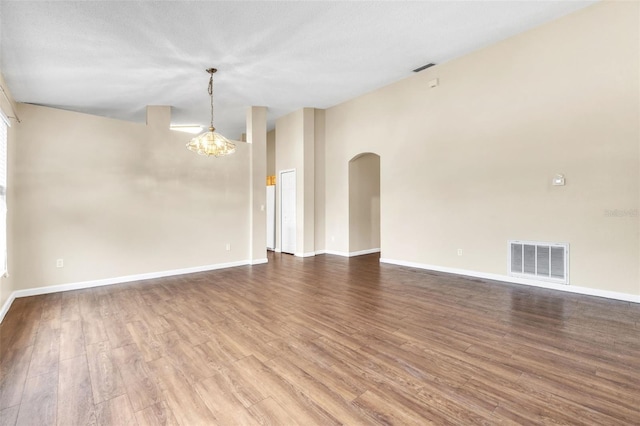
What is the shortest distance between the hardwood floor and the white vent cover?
0.27 meters

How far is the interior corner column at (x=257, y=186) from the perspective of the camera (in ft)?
19.9

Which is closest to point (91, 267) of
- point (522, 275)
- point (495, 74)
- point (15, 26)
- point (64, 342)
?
point (64, 342)

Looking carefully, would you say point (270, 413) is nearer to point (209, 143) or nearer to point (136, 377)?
point (136, 377)

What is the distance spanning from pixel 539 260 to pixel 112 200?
20.8 ft

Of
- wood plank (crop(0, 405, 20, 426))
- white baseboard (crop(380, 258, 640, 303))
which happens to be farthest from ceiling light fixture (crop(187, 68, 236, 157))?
white baseboard (crop(380, 258, 640, 303))

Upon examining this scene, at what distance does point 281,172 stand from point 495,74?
4936mm

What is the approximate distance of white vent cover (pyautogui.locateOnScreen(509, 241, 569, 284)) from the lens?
386cm

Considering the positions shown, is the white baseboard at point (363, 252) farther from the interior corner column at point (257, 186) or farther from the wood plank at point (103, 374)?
the wood plank at point (103, 374)

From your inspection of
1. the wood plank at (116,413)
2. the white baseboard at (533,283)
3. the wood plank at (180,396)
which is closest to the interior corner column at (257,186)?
the white baseboard at (533,283)

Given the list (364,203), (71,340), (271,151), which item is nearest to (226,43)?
(71,340)

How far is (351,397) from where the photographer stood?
1794 mm

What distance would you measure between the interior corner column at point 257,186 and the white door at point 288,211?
1.15 meters

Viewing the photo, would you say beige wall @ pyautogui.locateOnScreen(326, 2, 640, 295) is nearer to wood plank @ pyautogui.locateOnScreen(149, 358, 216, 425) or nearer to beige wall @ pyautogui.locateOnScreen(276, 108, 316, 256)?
beige wall @ pyautogui.locateOnScreen(276, 108, 316, 256)

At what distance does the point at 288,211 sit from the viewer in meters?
7.47
